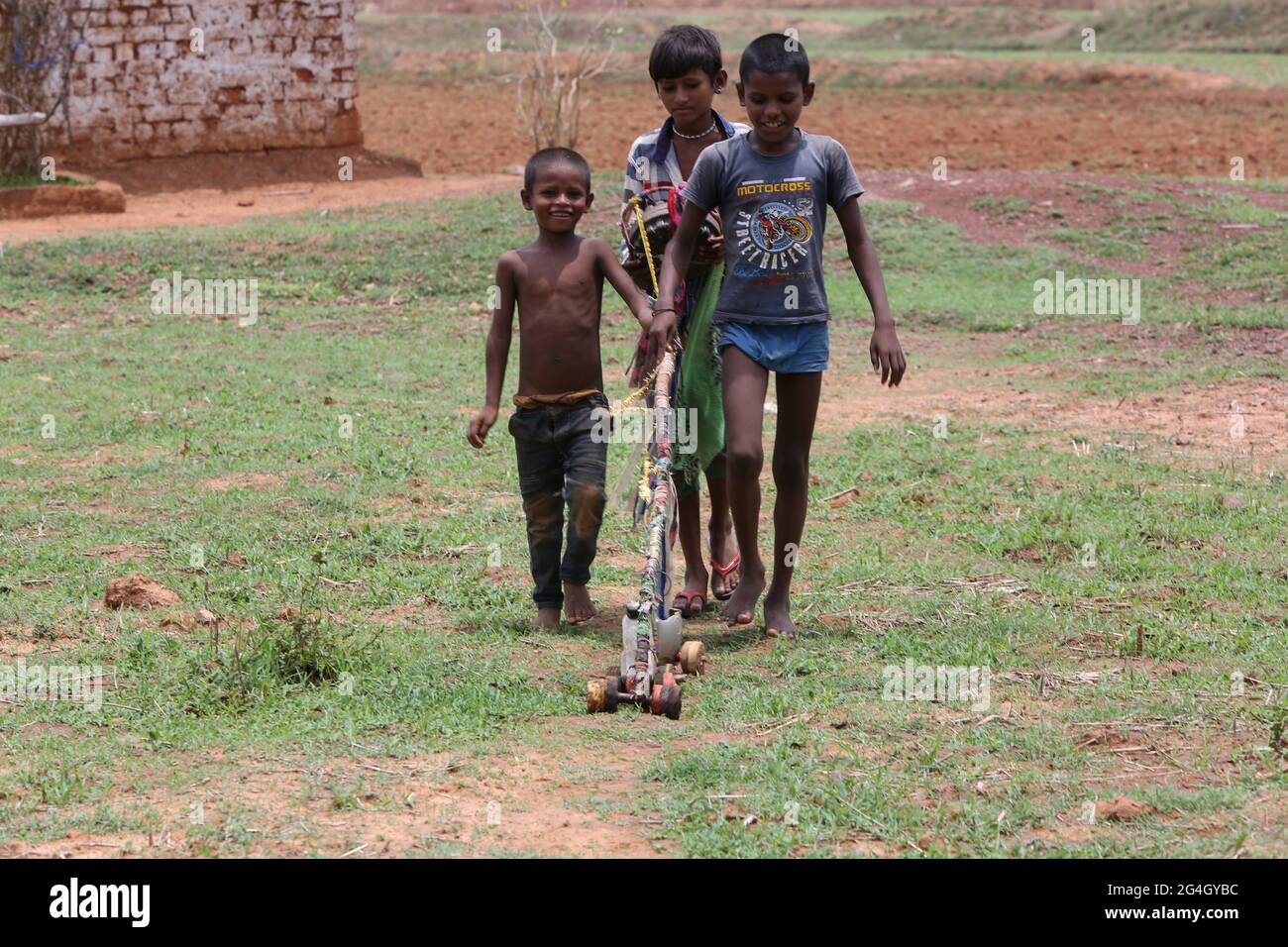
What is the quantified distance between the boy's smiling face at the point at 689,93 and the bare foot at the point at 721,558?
1.39 metres

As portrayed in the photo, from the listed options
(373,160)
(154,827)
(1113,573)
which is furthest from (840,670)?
(373,160)

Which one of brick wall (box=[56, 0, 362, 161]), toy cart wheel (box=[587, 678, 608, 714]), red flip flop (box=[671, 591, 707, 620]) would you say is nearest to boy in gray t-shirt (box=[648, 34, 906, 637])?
red flip flop (box=[671, 591, 707, 620])

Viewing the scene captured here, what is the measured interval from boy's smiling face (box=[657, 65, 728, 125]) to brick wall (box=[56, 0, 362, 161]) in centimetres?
1231

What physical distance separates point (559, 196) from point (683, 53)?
54 cm

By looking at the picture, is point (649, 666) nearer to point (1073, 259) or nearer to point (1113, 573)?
point (1113, 573)

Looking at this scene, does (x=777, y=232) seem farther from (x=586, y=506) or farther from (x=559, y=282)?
(x=586, y=506)

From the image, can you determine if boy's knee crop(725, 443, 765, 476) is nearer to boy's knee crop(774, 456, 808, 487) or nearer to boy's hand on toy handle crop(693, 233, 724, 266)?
boy's knee crop(774, 456, 808, 487)

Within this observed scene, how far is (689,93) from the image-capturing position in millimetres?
4742

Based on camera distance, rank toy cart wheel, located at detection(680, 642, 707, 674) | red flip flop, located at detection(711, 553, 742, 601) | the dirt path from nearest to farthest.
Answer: toy cart wheel, located at detection(680, 642, 707, 674)
red flip flop, located at detection(711, 553, 742, 601)
the dirt path

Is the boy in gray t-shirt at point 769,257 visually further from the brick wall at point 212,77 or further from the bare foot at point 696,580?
the brick wall at point 212,77

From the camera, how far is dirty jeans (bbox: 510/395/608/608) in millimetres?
4801

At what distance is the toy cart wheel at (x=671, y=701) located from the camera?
411 cm

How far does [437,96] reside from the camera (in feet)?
90.8

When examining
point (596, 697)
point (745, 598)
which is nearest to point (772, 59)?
point (745, 598)
